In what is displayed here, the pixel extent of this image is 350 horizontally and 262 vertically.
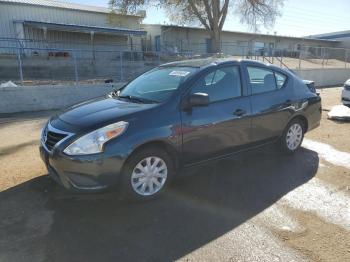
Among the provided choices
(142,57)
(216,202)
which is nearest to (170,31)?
(142,57)

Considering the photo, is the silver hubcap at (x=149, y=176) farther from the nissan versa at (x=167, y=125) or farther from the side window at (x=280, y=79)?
the side window at (x=280, y=79)

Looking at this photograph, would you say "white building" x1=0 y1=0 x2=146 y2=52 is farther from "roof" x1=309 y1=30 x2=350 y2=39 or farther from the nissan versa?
"roof" x1=309 y1=30 x2=350 y2=39

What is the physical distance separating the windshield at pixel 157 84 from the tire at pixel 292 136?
6.69 ft

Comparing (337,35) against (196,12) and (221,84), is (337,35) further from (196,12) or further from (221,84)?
(221,84)

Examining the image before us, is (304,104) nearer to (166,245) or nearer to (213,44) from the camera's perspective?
(166,245)

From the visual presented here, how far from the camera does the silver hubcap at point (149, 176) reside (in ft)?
12.1

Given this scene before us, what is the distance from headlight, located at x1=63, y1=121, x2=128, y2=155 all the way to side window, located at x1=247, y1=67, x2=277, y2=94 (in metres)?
2.30

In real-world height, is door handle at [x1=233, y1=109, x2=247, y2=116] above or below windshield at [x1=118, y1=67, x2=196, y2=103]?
below

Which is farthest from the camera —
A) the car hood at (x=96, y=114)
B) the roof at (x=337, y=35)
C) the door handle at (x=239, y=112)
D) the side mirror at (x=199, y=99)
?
the roof at (x=337, y=35)

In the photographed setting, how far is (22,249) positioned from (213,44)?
24.8 meters

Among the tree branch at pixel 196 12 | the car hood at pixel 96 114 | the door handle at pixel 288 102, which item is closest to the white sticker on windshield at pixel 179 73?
the car hood at pixel 96 114

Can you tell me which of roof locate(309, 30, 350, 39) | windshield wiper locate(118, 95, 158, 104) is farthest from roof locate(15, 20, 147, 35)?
roof locate(309, 30, 350, 39)

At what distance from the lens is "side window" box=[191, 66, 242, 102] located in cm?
422

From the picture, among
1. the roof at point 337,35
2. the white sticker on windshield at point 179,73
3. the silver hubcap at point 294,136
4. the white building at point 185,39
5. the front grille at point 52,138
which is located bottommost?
the silver hubcap at point 294,136
